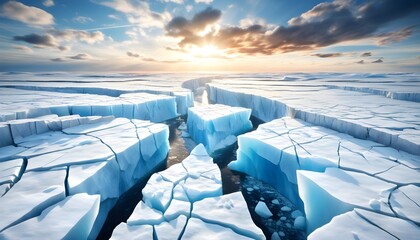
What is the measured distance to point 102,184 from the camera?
8.15ft

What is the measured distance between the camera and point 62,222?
1602 mm

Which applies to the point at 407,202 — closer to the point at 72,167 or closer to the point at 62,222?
the point at 62,222

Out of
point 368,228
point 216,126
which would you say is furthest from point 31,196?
point 216,126

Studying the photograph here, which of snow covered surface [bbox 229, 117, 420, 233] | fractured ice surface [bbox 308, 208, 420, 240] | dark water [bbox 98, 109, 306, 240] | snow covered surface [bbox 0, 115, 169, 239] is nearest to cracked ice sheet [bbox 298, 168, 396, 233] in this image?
snow covered surface [bbox 229, 117, 420, 233]

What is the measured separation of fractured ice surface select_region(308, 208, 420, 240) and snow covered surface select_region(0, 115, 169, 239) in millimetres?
2045

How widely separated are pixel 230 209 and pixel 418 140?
2.82 meters

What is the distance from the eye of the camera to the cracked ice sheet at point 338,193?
1791mm

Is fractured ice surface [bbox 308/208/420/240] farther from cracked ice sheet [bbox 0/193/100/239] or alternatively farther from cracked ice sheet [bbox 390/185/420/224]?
cracked ice sheet [bbox 0/193/100/239]

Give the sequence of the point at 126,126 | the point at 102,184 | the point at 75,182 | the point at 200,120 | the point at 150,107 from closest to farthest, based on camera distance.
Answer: the point at 75,182 < the point at 102,184 < the point at 126,126 < the point at 200,120 < the point at 150,107

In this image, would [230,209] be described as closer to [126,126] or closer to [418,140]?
[418,140]

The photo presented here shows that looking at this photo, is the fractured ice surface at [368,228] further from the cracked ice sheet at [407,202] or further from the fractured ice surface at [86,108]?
the fractured ice surface at [86,108]

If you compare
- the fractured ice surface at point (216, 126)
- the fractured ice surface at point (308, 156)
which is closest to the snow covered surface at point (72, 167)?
the fractured ice surface at point (216, 126)

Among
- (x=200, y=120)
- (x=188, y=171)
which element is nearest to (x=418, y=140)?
(x=188, y=171)

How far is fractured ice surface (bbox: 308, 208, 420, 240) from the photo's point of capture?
1.44 metres
